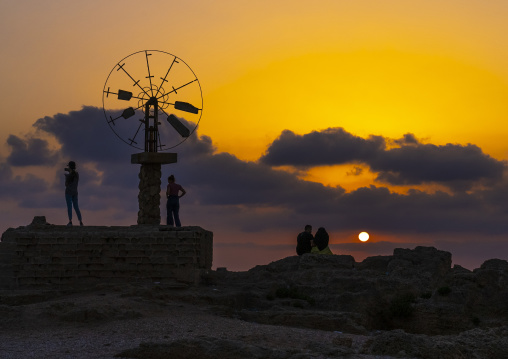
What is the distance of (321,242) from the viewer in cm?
2539

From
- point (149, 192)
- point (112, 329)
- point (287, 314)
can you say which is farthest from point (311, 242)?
point (112, 329)

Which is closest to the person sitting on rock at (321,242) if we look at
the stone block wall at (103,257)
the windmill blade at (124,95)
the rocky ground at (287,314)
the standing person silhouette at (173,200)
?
the rocky ground at (287,314)

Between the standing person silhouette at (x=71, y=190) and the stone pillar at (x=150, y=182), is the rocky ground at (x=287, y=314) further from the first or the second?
the stone pillar at (x=150, y=182)

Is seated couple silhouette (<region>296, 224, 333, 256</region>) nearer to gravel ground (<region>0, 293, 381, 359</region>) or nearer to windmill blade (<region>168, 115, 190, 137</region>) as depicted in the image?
windmill blade (<region>168, 115, 190, 137</region>)

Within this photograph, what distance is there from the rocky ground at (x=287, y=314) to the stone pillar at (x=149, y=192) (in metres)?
3.72

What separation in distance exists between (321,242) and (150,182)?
6161mm

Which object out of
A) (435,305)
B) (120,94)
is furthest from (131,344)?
(120,94)

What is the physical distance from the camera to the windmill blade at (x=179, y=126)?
25.1 metres

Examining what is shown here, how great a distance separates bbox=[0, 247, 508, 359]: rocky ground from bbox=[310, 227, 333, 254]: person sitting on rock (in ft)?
2.74

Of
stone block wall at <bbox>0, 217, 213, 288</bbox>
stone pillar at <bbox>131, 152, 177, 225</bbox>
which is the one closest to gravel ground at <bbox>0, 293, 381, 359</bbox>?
stone block wall at <bbox>0, 217, 213, 288</bbox>

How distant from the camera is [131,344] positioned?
14.0m

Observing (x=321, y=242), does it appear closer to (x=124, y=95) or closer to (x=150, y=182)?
(x=150, y=182)

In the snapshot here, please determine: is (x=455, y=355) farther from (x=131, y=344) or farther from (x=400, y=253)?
(x=400, y=253)

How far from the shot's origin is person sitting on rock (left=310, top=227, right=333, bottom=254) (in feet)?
83.3
